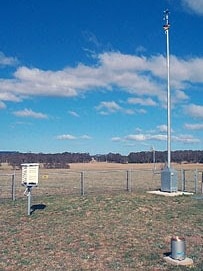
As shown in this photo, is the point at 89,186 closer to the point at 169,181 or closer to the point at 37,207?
the point at 169,181

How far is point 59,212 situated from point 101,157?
298ft

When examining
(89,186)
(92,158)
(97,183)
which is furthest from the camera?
(92,158)

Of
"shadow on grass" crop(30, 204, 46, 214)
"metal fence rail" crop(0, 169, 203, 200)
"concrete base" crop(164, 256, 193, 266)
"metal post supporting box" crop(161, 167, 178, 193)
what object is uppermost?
"metal post supporting box" crop(161, 167, 178, 193)

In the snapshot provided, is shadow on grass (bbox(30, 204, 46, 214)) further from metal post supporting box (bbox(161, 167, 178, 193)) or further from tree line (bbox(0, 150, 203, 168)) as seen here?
tree line (bbox(0, 150, 203, 168))

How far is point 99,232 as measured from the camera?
37.7 feet

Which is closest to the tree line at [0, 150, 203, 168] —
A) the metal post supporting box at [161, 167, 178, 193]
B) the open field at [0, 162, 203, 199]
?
the open field at [0, 162, 203, 199]

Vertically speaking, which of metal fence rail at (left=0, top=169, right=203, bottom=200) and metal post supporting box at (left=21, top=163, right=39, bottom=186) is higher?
metal post supporting box at (left=21, top=163, right=39, bottom=186)

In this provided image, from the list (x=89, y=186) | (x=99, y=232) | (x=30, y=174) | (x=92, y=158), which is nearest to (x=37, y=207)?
(x=30, y=174)

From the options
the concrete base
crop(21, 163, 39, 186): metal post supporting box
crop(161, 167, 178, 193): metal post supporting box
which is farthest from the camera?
crop(161, 167, 178, 193): metal post supporting box

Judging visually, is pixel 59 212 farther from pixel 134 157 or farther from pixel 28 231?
pixel 134 157

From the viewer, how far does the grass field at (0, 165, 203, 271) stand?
8.79m

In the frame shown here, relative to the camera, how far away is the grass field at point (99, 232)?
8.79 m

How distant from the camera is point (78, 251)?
9648 mm

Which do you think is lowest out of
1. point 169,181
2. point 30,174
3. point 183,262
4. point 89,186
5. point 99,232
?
point 183,262
